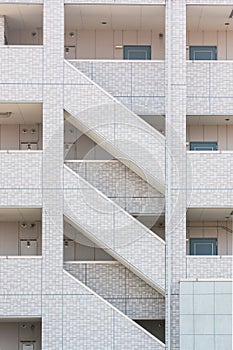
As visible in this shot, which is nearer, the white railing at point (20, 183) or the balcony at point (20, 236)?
the white railing at point (20, 183)

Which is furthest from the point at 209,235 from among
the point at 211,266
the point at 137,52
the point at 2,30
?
the point at 2,30

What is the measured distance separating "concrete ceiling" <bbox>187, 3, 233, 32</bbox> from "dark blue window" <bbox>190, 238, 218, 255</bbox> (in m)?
5.12

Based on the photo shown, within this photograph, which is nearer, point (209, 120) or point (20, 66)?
point (20, 66)

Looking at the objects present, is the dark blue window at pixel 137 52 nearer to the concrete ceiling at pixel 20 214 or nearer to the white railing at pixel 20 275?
the concrete ceiling at pixel 20 214

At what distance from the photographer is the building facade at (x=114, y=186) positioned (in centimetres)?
2084

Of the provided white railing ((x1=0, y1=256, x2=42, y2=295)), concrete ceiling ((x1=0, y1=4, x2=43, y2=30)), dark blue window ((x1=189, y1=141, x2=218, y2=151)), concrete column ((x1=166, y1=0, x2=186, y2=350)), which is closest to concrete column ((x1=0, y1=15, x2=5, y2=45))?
concrete ceiling ((x1=0, y1=4, x2=43, y2=30))

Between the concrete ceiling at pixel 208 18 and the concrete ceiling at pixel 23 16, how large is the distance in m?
3.53

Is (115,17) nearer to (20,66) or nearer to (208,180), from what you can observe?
(20,66)

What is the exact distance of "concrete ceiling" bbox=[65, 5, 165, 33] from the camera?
857 inches

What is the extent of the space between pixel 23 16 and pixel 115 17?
7.10 feet

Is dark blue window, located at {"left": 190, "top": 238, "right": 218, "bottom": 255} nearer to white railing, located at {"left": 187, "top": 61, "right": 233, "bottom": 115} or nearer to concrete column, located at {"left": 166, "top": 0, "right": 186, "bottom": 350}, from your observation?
concrete column, located at {"left": 166, "top": 0, "right": 186, "bottom": 350}

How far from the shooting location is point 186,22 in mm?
22484

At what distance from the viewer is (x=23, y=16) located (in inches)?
875

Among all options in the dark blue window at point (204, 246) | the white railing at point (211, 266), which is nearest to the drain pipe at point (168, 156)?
the white railing at point (211, 266)
